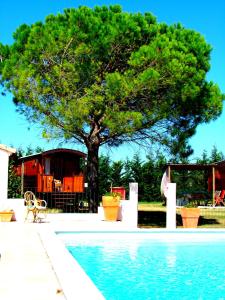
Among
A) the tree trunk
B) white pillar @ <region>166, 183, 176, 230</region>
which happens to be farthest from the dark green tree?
white pillar @ <region>166, 183, 176, 230</region>

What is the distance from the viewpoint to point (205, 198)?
26.2 m

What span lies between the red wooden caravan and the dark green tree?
4.09 metres

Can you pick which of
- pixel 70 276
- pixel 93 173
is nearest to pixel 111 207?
pixel 93 173

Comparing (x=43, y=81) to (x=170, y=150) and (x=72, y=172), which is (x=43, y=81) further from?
(x=72, y=172)

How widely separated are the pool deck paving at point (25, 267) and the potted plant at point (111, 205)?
9.51ft

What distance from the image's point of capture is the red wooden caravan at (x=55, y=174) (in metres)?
21.4

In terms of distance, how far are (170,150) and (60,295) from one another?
1364 centimetres

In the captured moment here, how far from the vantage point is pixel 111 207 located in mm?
15031

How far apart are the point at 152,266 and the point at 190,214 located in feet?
18.1

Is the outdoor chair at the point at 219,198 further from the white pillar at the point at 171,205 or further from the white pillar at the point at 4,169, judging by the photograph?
the white pillar at the point at 4,169

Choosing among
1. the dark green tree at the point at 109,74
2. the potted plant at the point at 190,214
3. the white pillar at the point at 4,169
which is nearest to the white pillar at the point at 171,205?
the potted plant at the point at 190,214

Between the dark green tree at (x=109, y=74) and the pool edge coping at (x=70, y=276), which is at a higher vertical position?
the dark green tree at (x=109, y=74)

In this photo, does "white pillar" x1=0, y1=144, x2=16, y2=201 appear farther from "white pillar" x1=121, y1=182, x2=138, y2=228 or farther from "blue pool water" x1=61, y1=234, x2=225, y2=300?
"white pillar" x1=121, y1=182, x2=138, y2=228

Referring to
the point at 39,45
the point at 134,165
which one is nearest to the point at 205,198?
the point at 134,165
